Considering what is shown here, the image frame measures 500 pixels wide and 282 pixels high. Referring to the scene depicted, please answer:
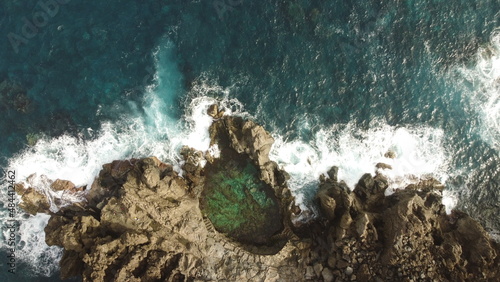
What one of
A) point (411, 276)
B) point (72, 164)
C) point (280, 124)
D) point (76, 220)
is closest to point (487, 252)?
point (411, 276)

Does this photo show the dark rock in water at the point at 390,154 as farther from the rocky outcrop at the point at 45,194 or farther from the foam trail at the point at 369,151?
the rocky outcrop at the point at 45,194

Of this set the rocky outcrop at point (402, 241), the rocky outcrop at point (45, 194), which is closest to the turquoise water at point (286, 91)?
the rocky outcrop at point (45, 194)

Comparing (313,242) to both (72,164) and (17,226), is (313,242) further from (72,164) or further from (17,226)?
(17,226)

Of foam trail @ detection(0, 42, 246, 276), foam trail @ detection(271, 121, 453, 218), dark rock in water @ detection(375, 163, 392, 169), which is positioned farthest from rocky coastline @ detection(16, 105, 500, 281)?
foam trail @ detection(271, 121, 453, 218)

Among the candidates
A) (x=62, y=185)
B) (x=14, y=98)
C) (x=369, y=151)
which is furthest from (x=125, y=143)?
(x=369, y=151)

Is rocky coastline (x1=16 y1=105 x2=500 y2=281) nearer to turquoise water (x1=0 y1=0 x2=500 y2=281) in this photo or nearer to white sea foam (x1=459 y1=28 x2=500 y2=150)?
turquoise water (x1=0 y1=0 x2=500 y2=281)
